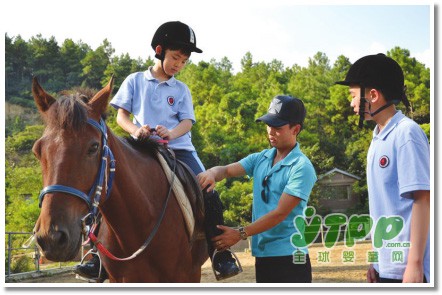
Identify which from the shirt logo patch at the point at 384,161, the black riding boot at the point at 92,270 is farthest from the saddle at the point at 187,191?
the shirt logo patch at the point at 384,161

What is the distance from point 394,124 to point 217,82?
2935cm

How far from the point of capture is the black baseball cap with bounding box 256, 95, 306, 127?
3395mm

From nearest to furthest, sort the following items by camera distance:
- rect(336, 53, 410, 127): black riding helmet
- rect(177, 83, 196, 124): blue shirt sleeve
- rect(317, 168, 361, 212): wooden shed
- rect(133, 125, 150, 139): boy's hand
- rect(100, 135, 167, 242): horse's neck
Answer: rect(336, 53, 410, 127): black riding helmet → rect(100, 135, 167, 242): horse's neck → rect(133, 125, 150, 139): boy's hand → rect(177, 83, 196, 124): blue shirt sleeve → rect(317, 168, 361, 212): wooden shed

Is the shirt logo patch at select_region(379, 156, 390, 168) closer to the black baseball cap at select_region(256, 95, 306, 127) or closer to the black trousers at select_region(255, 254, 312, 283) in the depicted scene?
the black baseball cap at select_region(256, 95, 306, 127)

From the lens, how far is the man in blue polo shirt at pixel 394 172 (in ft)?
7.93

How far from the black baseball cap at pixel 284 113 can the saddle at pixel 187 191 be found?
0.70 meters

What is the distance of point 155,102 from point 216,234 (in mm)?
1102

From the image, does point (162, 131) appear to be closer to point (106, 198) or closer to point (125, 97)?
point (125, 97)

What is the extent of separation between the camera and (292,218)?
11.1ft

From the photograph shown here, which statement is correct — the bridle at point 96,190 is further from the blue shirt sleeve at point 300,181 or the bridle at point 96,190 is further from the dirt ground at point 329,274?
the dirt ground at point 329,274

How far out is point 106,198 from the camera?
299 cm

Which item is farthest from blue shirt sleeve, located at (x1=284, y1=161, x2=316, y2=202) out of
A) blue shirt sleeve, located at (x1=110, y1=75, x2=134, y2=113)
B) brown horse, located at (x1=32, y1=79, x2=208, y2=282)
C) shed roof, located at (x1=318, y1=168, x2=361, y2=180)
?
shed roof, located at (x1=318, y1=168, x2=361, y2=180)

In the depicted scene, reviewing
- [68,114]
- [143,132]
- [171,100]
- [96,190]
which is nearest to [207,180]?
[143,132]
